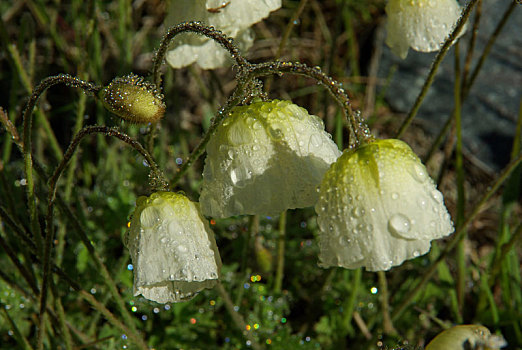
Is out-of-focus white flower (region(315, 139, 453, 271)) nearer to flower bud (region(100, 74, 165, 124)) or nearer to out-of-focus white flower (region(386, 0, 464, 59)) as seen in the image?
flower bud (region(100, 74, 165, 124))

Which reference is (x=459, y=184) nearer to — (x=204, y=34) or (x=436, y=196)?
(x=436, y=196)

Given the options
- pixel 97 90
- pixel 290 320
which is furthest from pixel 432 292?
pixel 97 90

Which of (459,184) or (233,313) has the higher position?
(459,184)

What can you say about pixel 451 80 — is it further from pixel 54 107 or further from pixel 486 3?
pixel 54 107

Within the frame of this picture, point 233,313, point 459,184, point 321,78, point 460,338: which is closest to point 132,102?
point 321,78

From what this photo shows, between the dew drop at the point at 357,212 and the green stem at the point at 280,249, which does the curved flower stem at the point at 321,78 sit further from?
the green stem at the point at 280,249

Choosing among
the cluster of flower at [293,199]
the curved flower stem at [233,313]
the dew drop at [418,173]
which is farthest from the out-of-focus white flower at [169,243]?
the dew drop at [418,173]
